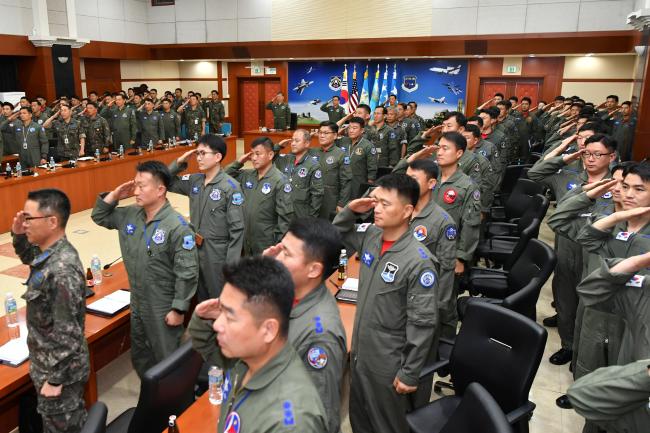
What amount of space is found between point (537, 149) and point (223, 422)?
10.2 m

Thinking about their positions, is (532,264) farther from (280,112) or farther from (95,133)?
(280,112)

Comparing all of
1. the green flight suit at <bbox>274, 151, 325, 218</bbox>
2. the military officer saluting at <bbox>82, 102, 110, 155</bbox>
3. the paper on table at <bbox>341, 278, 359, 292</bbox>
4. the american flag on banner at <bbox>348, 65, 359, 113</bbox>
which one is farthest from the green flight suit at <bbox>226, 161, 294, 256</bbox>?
the american flag on banner at <bbox>348, 65, 359, 113</bbox>

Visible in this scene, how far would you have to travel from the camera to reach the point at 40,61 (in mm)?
13906

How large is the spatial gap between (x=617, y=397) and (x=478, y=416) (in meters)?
0.54

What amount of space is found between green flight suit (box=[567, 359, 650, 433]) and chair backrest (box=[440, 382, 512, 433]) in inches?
14.2

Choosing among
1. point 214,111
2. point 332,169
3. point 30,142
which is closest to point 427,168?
point 332,169

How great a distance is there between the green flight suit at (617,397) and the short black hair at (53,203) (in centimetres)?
266

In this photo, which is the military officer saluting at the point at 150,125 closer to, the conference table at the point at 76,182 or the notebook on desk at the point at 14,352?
the conference table at the point at 76,182

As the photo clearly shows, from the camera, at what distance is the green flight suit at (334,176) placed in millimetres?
6902

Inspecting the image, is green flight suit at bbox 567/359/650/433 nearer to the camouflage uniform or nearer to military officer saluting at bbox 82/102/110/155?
the camouflage uniform

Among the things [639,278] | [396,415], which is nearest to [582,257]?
[639,278]

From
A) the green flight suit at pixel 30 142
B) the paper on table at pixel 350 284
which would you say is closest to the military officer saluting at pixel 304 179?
the paper on table at pixel 350 284

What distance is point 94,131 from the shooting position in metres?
10.8

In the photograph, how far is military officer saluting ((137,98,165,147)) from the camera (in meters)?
12.9
